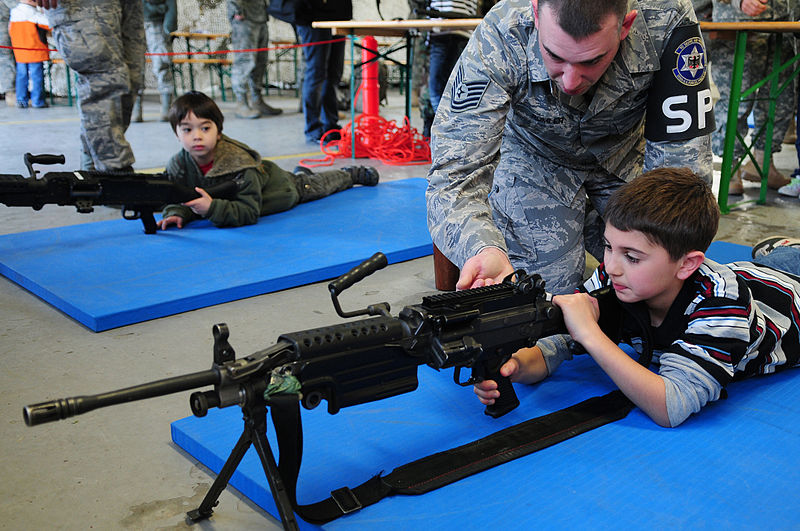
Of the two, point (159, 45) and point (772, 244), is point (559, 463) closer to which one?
point (772, 244)

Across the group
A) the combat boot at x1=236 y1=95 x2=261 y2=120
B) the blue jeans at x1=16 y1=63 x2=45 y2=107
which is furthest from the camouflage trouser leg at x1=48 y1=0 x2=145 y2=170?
the blue jeans at x1=16 y1=63 x2=45 y2=107

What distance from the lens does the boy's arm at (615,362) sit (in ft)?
5.32

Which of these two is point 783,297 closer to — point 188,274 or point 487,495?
point 487,495

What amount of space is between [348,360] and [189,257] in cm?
202

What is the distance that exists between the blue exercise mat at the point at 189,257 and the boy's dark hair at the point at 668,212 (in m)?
1.54

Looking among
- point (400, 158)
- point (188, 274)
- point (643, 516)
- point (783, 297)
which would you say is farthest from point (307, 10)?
point (643, 516)

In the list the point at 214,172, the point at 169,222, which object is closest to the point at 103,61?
the point at 214,172

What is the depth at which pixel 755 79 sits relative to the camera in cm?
475

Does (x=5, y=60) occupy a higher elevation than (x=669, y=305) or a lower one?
higher

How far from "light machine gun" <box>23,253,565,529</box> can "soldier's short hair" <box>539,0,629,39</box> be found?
Result: 0.61 meters

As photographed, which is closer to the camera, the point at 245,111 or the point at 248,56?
the point at 248,56

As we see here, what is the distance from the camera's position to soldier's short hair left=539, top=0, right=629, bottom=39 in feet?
5.41

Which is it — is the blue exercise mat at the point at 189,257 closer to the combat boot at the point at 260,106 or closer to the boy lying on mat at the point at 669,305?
the boy lying on mat at the point at 669,305

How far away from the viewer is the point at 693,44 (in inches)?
84.4
